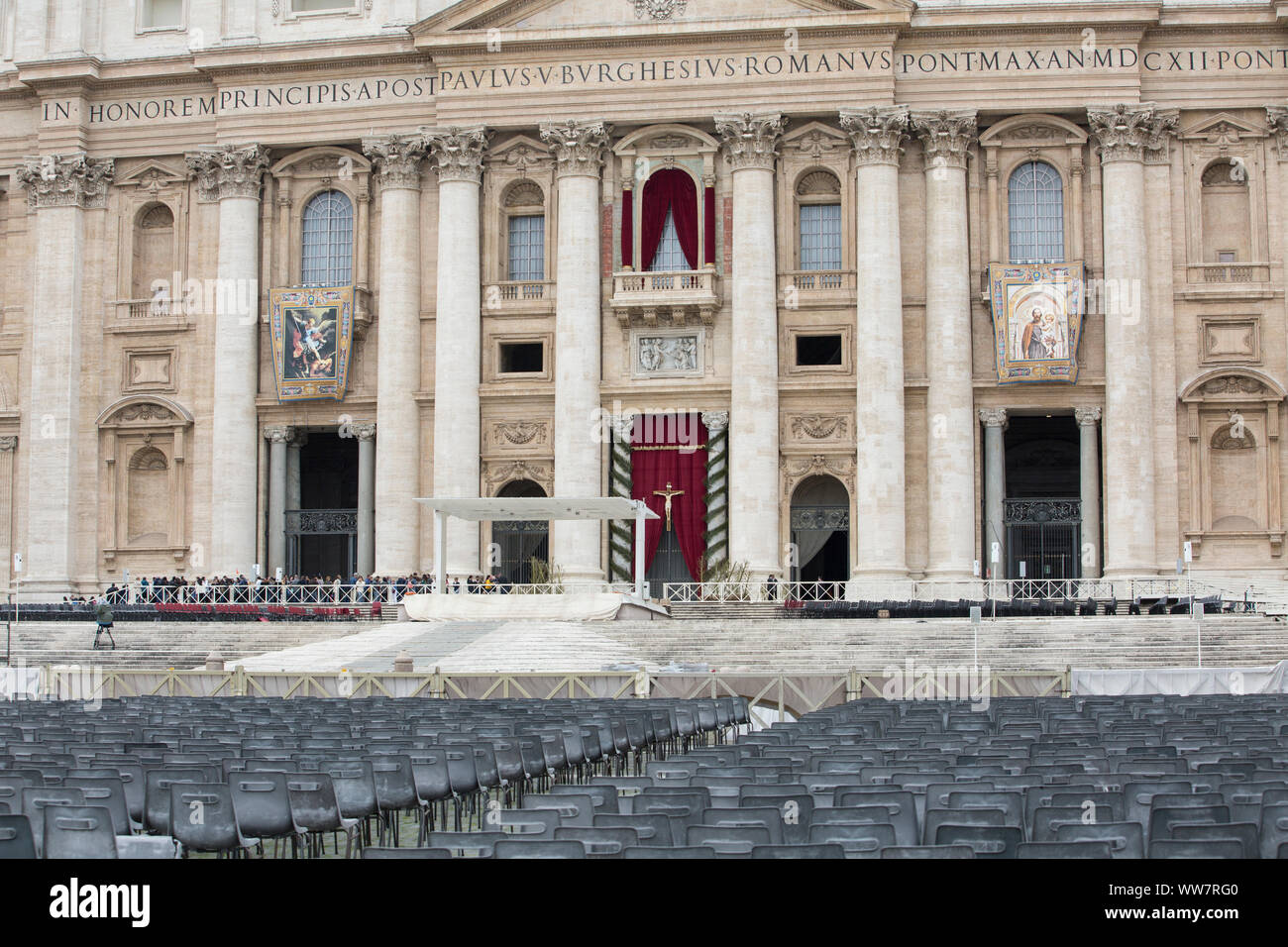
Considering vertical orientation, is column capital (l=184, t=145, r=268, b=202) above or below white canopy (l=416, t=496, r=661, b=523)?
above

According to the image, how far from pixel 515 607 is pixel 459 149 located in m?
15.7

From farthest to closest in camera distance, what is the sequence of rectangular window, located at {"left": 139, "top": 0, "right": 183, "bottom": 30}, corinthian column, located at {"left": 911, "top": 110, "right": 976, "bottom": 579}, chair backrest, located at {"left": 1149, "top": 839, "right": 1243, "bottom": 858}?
rectangular window, located at {"left": 139, "top": 0, "right": 183, "bottom": 30}
corinthian column, located at {"left": 911, "top": 110, "right": 976, "bottom": 579}
chair backrest, located at {"left": 1149, "top": 839, "right": 1243, "bottom": 858}

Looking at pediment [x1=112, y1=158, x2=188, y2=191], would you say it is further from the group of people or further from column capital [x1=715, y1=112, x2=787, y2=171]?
column capital [x1=715, y1=112, x2=787, y2=171]

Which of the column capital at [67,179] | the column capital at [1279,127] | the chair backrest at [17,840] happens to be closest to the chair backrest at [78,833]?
the chair backrest at [17,840]

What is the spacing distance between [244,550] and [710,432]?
14.4m

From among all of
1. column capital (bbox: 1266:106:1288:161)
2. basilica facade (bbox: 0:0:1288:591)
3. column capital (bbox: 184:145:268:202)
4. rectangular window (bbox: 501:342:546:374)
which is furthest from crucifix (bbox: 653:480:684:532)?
column capital (bbox: 1266:106:1288:161)

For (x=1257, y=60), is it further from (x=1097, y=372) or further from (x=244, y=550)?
(x=244, y=550)

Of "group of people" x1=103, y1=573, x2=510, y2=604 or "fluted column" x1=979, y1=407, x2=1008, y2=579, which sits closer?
"group of people" x1=103, y1=573, x2=510, y2=604

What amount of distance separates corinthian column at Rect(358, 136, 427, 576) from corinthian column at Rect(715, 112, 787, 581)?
9.04 m

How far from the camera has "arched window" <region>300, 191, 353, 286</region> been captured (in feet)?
170

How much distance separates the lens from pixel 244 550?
1970 inches

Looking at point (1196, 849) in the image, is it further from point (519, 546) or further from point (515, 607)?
point (519, 546)

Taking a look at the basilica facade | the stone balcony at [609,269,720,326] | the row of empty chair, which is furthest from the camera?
the stone balcony at [609,269,720,326]

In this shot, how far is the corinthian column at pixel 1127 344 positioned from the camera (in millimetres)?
45938
